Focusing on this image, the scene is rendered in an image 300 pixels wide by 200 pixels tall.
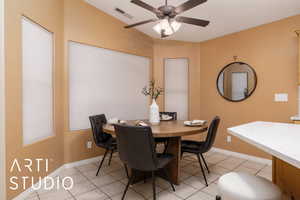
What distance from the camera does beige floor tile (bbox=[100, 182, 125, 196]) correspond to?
2031 mm

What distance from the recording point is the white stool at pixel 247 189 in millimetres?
955

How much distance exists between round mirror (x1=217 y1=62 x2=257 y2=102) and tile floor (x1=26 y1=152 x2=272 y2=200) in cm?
130

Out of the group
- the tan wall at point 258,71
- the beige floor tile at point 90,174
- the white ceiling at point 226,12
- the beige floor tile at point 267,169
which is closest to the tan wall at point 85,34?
the white ceiling at point 226,12

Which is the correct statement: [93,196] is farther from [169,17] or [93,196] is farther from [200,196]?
[169,17]

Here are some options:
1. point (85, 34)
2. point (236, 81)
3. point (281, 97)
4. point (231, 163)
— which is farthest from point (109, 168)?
point (281, 97)

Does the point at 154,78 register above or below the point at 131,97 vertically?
above

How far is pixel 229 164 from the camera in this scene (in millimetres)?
2947

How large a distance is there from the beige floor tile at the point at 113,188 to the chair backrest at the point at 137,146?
1.87 ft

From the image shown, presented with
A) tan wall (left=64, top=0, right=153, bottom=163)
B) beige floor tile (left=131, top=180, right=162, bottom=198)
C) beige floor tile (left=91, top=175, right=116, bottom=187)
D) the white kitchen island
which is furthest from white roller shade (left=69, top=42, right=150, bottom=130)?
the white kitchen island

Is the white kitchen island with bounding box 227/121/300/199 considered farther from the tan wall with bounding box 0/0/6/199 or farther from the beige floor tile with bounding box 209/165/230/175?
the tan wall with bounding box 0/0/6/199

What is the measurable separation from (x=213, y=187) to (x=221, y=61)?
8.50 ft

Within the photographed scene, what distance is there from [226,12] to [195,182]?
271 cm

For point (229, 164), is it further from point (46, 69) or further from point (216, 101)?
point (46, 69)

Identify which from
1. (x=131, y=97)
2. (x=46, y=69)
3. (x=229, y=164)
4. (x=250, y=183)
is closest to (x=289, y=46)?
(x=229, y=164)
